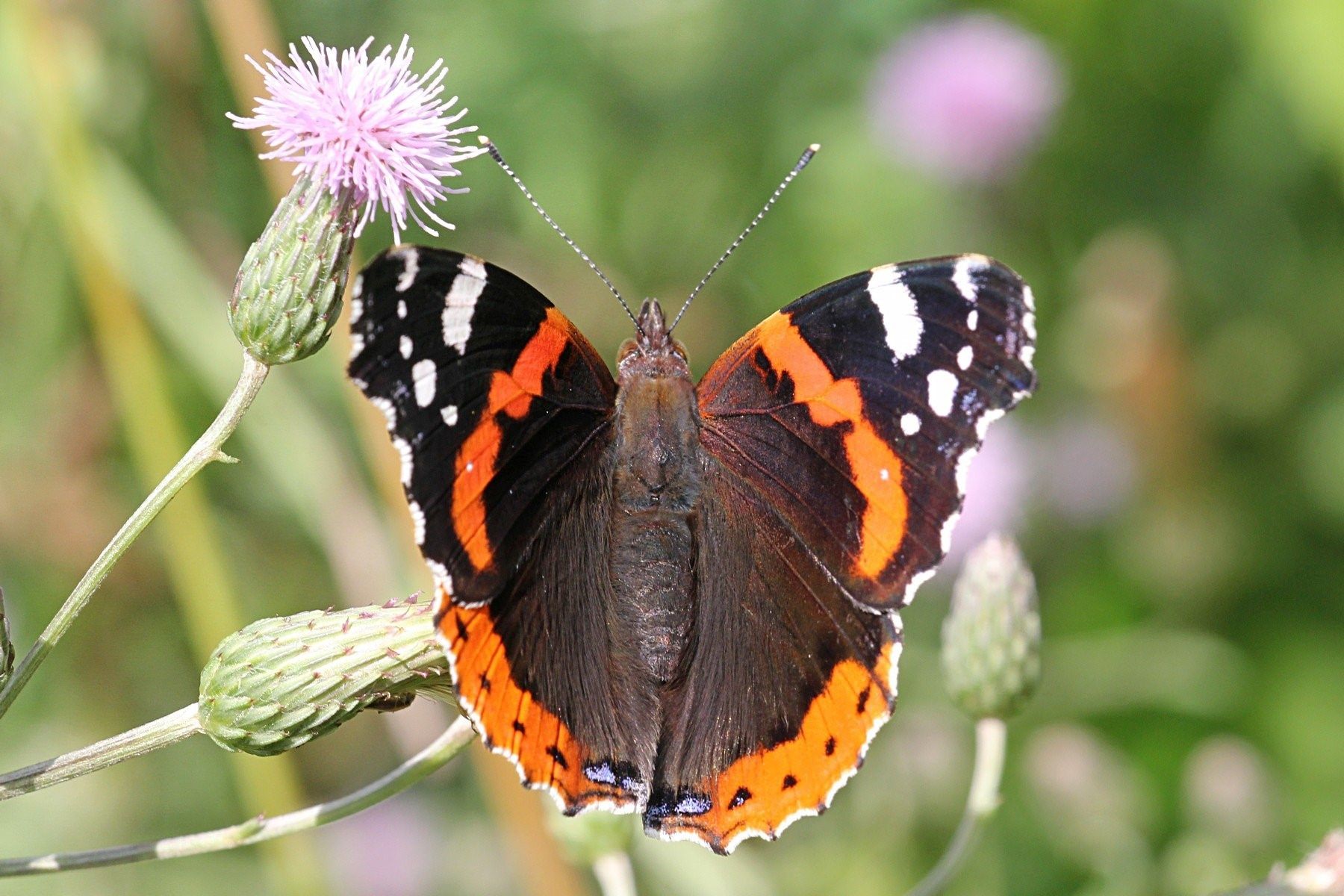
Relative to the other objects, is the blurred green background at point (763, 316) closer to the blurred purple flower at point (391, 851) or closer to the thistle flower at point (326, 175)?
the blurred purple flower at point (391, 851)

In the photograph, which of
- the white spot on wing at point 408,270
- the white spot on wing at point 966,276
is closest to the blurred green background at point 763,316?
the white spot on wing at point 408,270

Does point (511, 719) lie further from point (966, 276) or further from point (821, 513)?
point (966, 276)

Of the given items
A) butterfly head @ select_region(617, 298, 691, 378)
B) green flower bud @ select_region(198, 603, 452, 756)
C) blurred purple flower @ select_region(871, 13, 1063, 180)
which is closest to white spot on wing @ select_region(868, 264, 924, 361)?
butterfly head @ select_region(617, 298, 691, 378)

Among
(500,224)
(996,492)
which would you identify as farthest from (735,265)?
(996,492)

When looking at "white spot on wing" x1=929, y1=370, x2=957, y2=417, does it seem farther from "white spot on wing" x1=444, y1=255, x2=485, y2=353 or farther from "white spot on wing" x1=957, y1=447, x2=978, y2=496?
"white spot on wing" x1=444, y1=255, x2=485, y2=353

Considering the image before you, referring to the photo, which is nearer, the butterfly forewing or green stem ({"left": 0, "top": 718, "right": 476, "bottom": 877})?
green stem ({"left": 0, "top": 718, "right": 476, "bottom": 877})
